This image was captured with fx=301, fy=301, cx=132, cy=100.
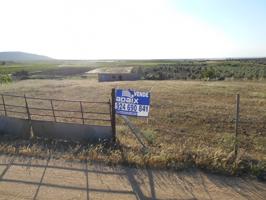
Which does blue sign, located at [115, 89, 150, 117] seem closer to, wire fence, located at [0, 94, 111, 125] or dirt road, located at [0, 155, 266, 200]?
wire fence, located at [0, 94, 111, 125]

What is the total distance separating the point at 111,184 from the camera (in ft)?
19.5

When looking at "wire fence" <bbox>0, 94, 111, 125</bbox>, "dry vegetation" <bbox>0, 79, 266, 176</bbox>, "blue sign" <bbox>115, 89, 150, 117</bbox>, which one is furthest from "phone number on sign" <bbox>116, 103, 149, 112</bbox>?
"dry vegetation" <bbox>0, 79, 266, 176</bbox>

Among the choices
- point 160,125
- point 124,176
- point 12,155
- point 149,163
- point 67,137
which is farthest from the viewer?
point 160,125

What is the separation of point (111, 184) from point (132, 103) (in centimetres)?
274

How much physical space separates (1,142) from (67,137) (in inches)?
73.9

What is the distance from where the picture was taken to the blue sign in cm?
A: 801

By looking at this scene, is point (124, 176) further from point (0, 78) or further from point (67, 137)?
point (0, 78)

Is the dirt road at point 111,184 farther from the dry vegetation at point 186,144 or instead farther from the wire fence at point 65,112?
the wire fence at point 65,112

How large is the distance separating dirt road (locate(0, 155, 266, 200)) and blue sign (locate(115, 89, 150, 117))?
1.83m

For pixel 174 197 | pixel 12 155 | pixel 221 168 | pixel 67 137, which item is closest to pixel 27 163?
pixel 12 155

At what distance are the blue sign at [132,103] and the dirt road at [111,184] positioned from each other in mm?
1827

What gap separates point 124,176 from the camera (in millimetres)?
6328

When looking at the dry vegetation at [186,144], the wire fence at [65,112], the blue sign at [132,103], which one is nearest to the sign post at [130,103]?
the blue sign at [132,103]

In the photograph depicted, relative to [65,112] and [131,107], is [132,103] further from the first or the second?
[65,112]
